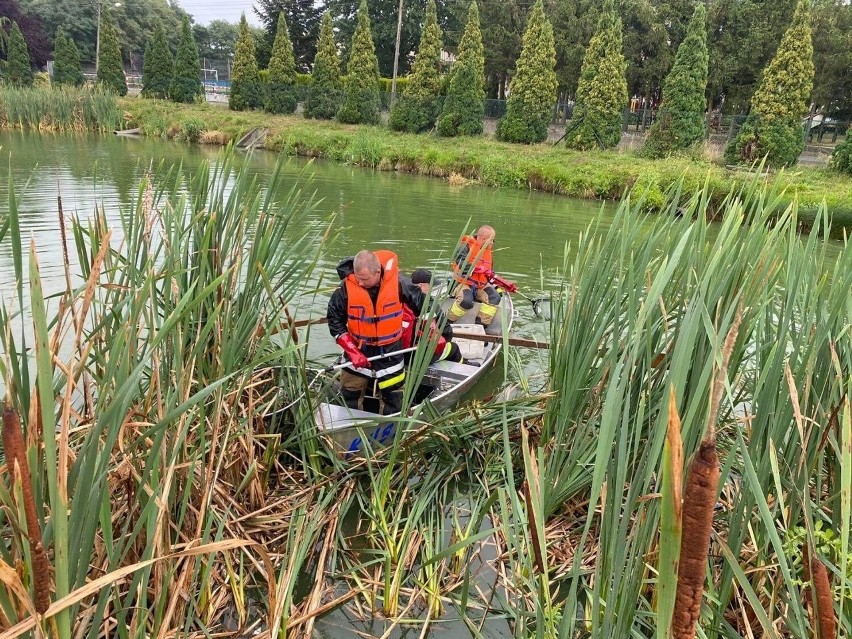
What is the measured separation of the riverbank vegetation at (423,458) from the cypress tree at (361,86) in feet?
84.6

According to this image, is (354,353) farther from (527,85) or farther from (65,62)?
(65,62)

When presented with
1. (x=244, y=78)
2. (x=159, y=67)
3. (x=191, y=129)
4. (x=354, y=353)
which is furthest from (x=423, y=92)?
(x=354, y=353)

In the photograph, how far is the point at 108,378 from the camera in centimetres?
152

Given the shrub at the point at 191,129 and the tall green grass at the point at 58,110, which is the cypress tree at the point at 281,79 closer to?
the shrub at the point at 191,129

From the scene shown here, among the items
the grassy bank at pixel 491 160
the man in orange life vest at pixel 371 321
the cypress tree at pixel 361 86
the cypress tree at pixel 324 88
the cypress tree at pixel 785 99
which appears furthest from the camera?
the cypress tree at pixel 324 88

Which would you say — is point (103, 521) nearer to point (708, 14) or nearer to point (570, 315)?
point (570, 315)

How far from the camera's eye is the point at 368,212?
1302 centimetres

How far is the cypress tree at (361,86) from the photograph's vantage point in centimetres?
2761

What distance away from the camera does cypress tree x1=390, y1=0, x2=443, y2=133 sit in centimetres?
2592

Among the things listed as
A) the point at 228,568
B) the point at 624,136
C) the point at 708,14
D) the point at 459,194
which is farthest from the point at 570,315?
the point at 708,14

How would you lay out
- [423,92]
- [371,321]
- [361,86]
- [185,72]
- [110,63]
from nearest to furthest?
[371,321] < [423,92] < [361,86] < [185,72] < [110,63]

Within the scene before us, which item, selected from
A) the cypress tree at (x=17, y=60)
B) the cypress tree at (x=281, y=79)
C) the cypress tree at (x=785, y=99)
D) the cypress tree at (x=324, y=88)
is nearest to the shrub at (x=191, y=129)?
the cypress tree at (x=324, y=88)

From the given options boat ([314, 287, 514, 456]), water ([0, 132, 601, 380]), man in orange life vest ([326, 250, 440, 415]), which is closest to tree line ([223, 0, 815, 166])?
water ([0, 132, 601, 380])

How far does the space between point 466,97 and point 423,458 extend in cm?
2309
